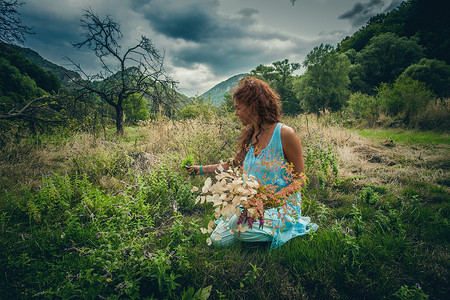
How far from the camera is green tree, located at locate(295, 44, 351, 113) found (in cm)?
2494

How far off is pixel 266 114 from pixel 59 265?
7.63ft

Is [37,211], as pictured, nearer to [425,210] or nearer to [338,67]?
[425,210]

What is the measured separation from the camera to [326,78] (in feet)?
82.7

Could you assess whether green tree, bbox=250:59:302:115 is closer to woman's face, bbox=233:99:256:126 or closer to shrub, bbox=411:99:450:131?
shrub, bbox=411:99:450:131

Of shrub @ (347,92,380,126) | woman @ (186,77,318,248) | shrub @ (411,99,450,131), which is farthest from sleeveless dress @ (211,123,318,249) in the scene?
shrub @ (347,92,380,126)

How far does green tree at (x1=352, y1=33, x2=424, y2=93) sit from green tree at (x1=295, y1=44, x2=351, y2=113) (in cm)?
406

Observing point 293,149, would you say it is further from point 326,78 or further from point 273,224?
point 326,78

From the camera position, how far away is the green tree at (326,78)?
982 inches

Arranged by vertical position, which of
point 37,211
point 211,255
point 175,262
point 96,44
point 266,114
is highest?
point 96,44

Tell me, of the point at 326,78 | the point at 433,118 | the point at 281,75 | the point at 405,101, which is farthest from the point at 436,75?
the point at 281,75

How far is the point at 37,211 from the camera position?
2.05 meters

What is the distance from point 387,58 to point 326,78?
33.6 feet

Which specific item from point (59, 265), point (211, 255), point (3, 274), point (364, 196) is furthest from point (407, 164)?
point (3, 274)

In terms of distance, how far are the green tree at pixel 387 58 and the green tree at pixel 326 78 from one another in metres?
4.06
